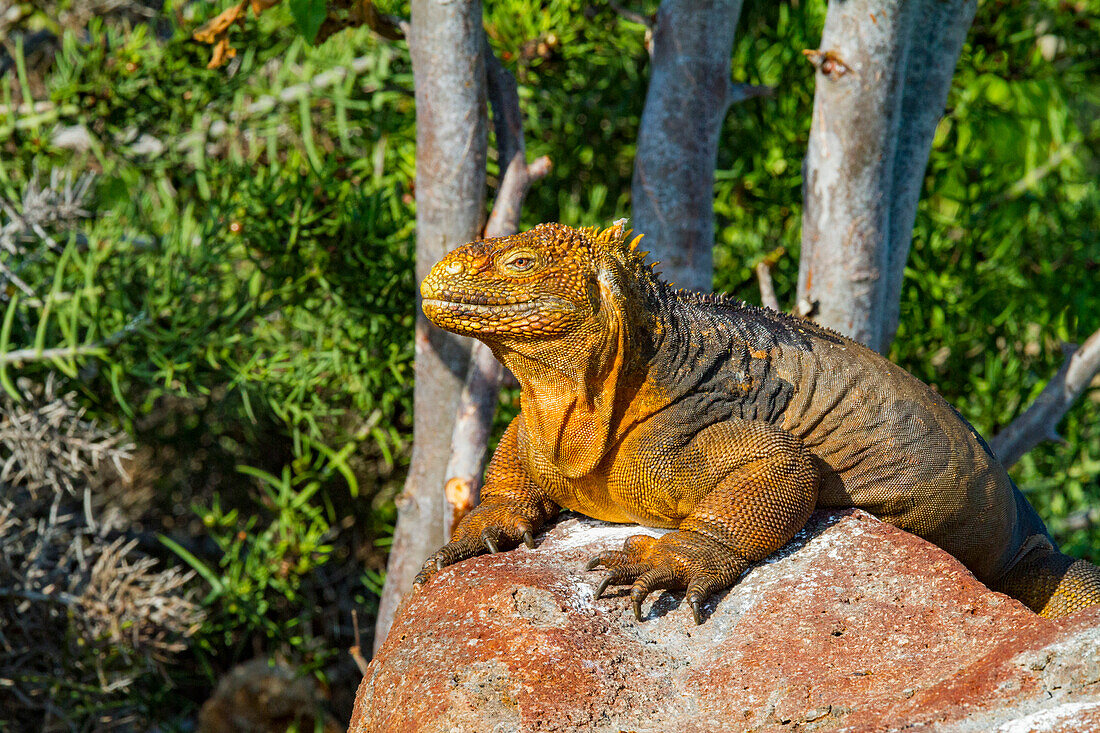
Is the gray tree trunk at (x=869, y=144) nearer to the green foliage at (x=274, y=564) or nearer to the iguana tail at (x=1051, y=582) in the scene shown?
the iguana tail at (x=1051, y=582)

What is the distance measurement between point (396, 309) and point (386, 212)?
0.54 m

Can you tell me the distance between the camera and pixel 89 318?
17.9 feet

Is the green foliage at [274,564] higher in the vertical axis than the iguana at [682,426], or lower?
lower

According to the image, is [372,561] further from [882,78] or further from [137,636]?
[882,78]

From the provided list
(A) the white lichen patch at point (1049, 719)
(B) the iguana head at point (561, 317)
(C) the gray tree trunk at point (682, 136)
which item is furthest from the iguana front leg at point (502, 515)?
(A) the white lichen patch at point (1049, 719)

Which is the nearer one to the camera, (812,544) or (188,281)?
Answer: (812,544)

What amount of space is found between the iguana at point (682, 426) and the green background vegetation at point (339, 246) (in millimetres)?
2284

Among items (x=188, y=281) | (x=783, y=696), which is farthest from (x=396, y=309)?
(x=783, y=696)

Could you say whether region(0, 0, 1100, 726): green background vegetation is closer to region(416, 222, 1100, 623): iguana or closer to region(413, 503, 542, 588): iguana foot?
region(413, 503, 542, 588): iguana foot

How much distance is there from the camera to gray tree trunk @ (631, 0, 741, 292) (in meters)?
4.81

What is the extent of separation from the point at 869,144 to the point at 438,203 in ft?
6.15

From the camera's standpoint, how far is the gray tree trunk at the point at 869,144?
443cm

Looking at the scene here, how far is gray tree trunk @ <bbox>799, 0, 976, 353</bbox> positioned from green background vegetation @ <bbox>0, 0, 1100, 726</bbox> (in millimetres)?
1173

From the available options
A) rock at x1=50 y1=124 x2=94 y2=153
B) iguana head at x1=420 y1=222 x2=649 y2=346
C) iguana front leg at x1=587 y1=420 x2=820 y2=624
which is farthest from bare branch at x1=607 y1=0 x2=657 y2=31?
rock at x1=50 y1=124 x2=94 y2=153
